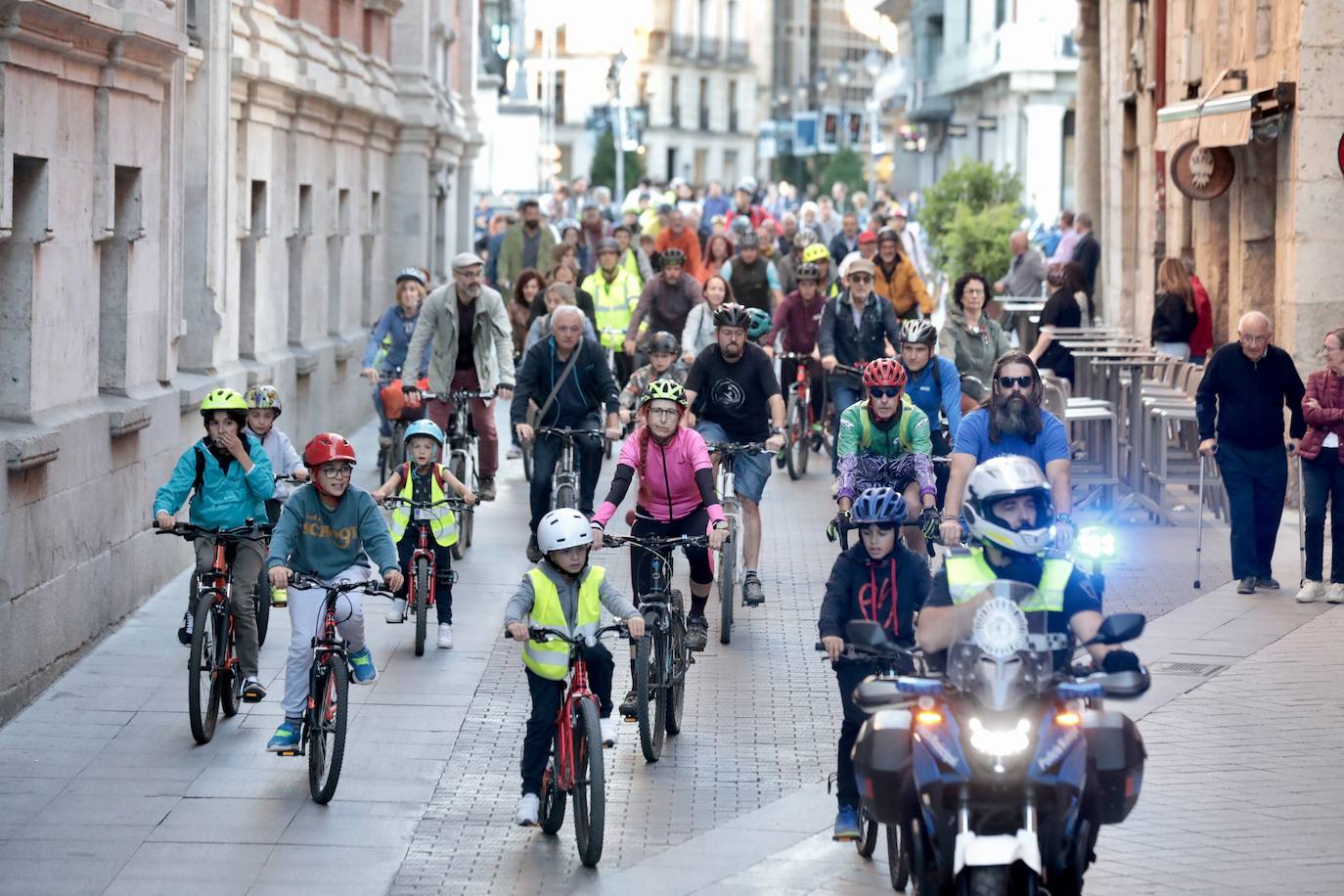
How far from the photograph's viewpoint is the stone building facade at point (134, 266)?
12.0 metres

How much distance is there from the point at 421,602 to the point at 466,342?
4819 mm

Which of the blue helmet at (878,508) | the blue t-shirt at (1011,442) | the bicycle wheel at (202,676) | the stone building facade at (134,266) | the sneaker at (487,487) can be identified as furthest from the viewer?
the sneaker at (487,487)

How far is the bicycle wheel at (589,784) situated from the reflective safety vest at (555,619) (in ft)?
0.99

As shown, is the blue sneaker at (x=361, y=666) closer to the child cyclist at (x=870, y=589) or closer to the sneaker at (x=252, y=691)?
the sneaker at (x=252, y=691)

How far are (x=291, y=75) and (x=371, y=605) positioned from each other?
25.1ft

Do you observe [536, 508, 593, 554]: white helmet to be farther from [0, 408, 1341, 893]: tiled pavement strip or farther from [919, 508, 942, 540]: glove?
[919, 508, 942, 540]: glove

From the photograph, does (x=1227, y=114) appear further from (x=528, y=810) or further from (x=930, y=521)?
(x=528, y=810)

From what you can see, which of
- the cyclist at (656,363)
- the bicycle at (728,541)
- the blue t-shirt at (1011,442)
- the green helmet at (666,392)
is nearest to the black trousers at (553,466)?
the cyclist at (656,363)

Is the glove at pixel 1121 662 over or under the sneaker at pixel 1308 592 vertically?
over

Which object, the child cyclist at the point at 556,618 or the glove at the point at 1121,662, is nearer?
the glove at the point at 1121,662

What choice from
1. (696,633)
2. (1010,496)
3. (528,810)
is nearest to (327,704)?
(528,810)

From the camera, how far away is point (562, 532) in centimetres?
928

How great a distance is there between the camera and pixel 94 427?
521 inches

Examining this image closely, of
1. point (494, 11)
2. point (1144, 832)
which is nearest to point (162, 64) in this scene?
point (1144, 832)
